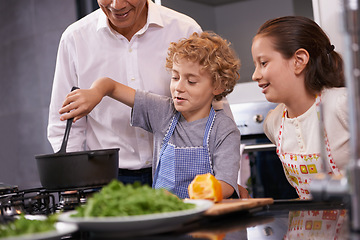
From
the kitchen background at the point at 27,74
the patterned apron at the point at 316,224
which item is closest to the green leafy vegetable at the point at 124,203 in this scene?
the patterned apron at the point at 316,224

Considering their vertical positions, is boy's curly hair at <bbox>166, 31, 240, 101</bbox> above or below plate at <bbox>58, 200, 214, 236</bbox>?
above

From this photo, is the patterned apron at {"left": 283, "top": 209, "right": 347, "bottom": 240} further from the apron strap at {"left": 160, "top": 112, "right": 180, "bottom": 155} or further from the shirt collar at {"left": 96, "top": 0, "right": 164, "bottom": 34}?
the shirt collar at {"left": 96, "top": 0, "right": 164, "bottom": 34}

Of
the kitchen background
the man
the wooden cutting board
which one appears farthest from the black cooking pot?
the kitchen background

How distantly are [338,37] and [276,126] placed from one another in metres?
0.83

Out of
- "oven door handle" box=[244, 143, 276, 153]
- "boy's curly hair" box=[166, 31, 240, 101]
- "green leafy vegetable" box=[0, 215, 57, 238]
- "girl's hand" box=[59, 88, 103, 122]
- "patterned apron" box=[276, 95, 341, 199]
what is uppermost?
"boy's curly hair" box=[166, 31, 240, 101]

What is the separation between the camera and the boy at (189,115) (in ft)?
4.79

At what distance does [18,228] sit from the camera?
0.70 metres

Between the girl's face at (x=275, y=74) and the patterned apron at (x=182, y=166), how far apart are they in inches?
8.2

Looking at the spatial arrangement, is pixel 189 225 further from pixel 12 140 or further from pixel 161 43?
pixel 12 140

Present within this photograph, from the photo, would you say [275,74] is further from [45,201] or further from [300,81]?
[45,201]

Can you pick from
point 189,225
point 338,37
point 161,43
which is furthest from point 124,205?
point 338,37

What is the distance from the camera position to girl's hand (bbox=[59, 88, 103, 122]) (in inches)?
50.8

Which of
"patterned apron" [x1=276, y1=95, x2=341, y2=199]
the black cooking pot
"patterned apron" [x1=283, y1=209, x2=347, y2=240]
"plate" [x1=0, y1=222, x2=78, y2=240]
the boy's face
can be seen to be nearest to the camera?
"plate" [x1=0, y1=222, x2=78, y2=240]

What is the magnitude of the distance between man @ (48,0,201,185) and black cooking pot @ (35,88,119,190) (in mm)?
550
